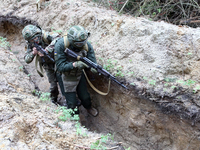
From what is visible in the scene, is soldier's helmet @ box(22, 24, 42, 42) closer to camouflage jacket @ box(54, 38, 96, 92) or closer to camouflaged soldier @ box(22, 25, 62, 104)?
camouflaged soldier @ box(22, 25, 62, 104)

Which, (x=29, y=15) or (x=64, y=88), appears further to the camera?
(x=29, y=15)

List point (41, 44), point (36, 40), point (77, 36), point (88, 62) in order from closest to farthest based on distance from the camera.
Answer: point (77, 36) → point (88, 62) → point (36, 40) → point (41, 44)

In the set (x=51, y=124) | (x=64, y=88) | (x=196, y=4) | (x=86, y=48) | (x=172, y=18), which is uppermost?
(x=196, y=4)

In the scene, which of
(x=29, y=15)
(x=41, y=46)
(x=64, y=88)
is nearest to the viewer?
(x=64, y=88)

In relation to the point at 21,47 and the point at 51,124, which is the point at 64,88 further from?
the point at 21,47

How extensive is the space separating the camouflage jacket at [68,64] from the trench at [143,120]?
28.3 inches

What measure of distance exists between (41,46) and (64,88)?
1.39m

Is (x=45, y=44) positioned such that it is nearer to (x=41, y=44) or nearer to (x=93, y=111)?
(x=41, y=44)

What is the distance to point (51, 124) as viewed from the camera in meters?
3.18

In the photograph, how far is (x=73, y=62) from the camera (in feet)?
14.4

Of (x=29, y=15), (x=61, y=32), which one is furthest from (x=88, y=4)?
(x=29, y=15)

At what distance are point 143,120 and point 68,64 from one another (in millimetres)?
2171

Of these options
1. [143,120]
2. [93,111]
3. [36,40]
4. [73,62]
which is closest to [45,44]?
[36,40]

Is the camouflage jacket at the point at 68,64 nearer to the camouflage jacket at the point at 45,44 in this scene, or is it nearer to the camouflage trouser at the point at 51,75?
the camouflage jacket at the point at 45,44
